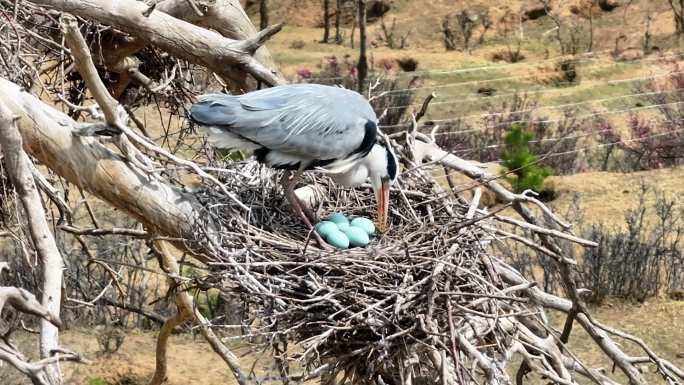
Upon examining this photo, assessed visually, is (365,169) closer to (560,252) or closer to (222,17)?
(560,252)

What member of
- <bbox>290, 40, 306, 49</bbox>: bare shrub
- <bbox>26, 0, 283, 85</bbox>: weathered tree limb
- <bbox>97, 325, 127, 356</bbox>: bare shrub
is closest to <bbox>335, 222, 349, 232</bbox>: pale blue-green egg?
<bbox>26, 0, 283, 85</bbox>: weathered tree limb

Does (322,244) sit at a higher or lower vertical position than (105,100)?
lower

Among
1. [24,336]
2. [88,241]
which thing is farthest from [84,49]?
[88,241]

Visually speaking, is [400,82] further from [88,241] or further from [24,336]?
[24,336]

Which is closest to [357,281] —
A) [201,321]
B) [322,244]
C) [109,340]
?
[322,244]

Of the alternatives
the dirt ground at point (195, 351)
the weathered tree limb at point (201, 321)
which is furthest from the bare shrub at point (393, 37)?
the weathered tree limb at point (201, 321)

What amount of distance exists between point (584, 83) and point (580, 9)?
6290 millimetres

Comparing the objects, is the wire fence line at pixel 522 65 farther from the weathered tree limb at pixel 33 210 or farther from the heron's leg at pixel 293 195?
the weathered tree limb at pixel 33 210

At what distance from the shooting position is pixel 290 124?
4156mm

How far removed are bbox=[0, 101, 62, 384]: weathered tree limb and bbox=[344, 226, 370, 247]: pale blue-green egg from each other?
51.9 inches

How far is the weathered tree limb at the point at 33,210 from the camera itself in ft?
9.58

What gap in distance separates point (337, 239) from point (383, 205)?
1.26 feet

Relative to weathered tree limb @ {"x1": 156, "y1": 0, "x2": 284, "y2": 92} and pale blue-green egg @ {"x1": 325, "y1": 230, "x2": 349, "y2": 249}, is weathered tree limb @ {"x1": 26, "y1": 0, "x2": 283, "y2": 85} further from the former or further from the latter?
pale blue-green egg @ {"x1": 325, "y1": 230, "x2": 349, "y2": 249}

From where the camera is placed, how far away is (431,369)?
11.7 ft
